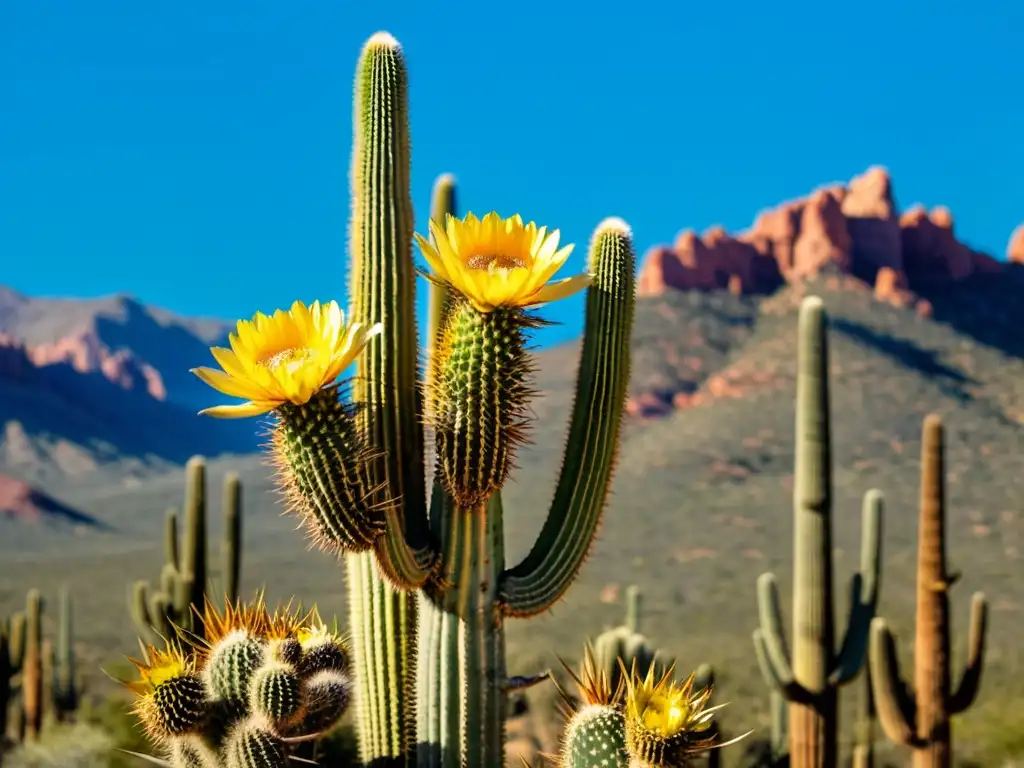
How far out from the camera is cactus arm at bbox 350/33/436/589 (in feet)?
12.2

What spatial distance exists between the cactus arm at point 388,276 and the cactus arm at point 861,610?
19.2 feet

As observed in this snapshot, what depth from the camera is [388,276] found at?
388cm

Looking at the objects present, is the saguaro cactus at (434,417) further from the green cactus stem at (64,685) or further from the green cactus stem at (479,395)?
the green cactus stem at (64,685)

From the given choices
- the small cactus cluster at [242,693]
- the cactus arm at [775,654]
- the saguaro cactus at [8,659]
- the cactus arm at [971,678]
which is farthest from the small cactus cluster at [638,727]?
the saguaro cactus at [8,659]

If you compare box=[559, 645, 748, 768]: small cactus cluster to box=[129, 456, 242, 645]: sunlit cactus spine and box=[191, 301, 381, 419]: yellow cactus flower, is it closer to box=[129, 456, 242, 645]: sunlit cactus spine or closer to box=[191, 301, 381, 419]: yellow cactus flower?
box=[191, 301, 381, 419]: yellow cactus flower

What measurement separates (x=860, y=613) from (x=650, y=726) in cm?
691

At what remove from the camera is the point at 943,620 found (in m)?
10.3

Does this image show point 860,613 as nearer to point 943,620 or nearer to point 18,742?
point 943,620

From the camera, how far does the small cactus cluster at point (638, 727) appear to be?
9.32ft

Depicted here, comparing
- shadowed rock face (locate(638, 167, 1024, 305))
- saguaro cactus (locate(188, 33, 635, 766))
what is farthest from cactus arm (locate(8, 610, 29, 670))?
shadowed rock face (locate(638, 167, 1024, 305))

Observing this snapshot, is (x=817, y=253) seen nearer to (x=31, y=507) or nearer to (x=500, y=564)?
(x=31, y=507)

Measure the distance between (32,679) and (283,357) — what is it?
1598cm

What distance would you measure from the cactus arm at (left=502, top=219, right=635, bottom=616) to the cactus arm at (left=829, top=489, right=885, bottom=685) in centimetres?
542

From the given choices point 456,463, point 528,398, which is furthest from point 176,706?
point 528,398
